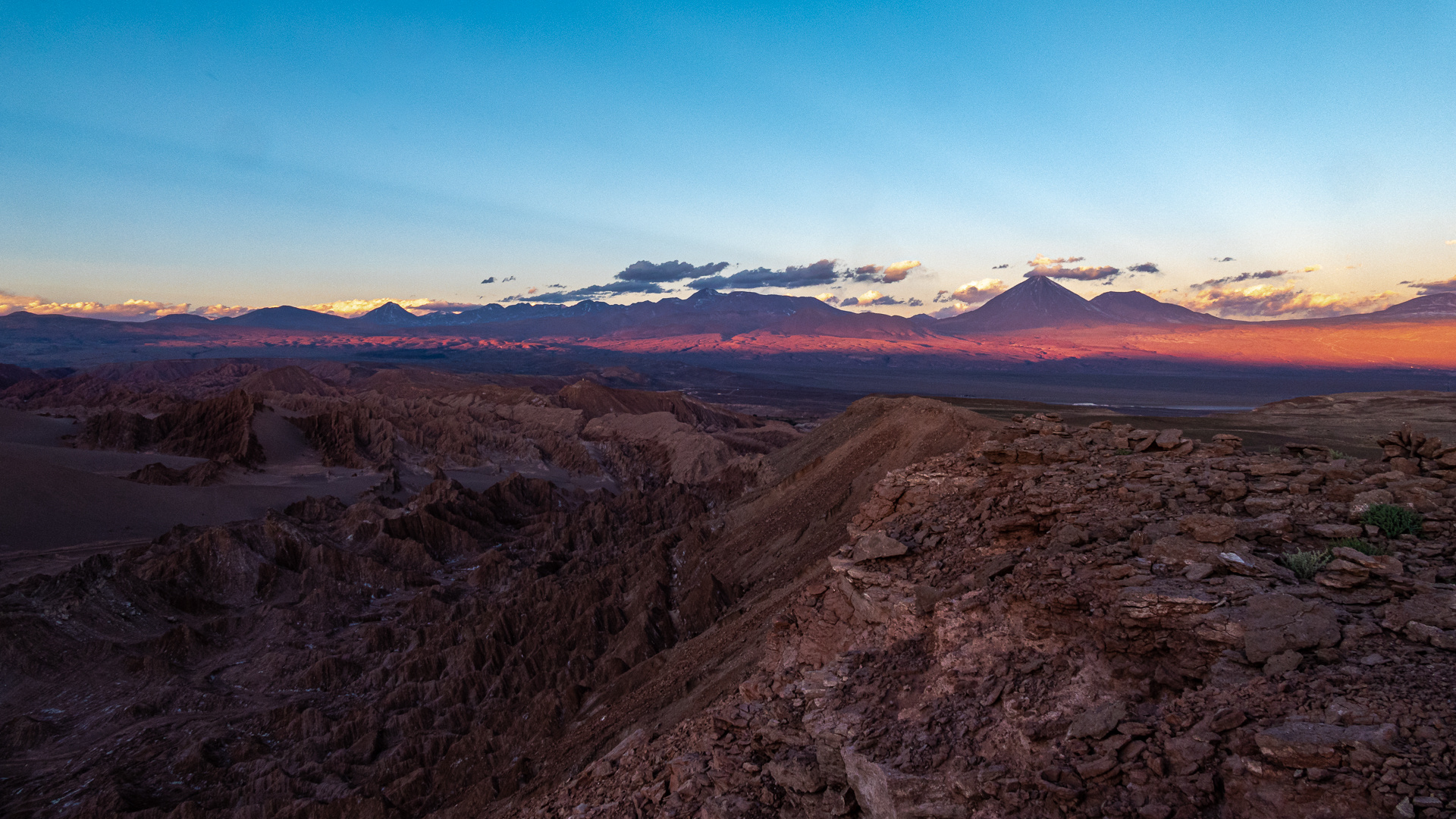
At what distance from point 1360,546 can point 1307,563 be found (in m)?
0.52

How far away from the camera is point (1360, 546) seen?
5406mm

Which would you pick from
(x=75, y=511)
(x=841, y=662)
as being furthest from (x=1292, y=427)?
(x=75, y=511)

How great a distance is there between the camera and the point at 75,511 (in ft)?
125

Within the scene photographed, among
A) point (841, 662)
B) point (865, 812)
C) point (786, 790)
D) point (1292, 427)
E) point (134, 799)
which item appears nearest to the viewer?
point (865, 812)

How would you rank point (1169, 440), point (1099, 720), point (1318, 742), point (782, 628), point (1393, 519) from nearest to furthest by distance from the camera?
point (1318, 742) → point (1099, 720) → point (1393, 519) → point (782, 628) → point (1169, 440)

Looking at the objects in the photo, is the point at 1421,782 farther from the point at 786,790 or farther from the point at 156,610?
the point at 156,610

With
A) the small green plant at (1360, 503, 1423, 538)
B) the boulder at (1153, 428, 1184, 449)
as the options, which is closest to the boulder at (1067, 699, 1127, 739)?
the small green plant at (1360, 503, 1423, 538)

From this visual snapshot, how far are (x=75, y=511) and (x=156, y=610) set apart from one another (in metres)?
16.8

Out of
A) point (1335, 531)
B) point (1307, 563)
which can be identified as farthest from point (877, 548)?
point (1335, 531)

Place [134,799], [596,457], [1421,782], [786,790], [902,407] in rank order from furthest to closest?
1. [596,457]
2. [902,407]
3. [134,799]
4. [786,790]
5. [1421,782]

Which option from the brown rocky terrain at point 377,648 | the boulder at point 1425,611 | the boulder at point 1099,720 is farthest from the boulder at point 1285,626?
the brown rocky terrain at point 377,648

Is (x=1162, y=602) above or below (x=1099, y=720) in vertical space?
above

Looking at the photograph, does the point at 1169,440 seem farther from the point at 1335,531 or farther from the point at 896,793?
the point at 896,793

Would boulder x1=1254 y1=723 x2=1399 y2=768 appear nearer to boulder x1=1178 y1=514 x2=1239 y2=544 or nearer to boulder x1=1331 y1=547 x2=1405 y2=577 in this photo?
boulder x1=1331 y1=547 x2=1405 y2=577
